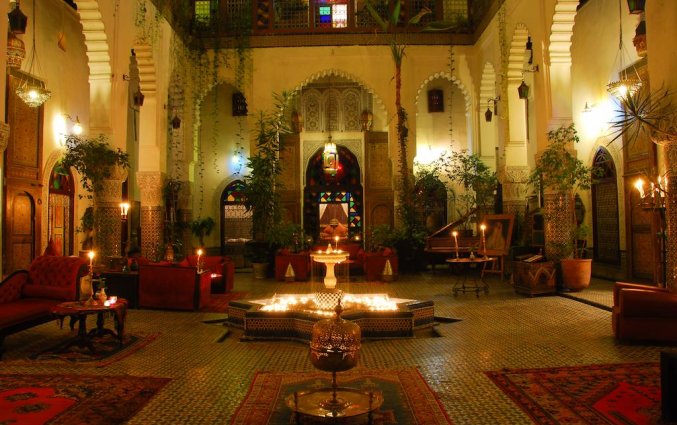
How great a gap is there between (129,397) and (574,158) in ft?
27.1

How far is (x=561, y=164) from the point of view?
31.1ft

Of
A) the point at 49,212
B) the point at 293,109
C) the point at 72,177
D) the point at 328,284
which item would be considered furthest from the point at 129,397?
the point at 293,109

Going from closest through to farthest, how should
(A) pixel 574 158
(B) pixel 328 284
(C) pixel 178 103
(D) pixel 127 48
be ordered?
(B) pixel 328 284
(A) pixel 574 158
(D) pixel 127 48
(C) pixel 178 103

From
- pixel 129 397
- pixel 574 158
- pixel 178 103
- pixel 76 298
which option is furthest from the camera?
pixel 178 103

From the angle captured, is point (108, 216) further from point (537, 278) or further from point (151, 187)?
point (537, 278)

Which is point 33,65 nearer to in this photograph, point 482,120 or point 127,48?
point 127,48

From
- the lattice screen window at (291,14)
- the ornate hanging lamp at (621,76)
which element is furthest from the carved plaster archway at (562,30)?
the lattice screen window at (291,14)

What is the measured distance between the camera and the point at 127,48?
34.8 feet

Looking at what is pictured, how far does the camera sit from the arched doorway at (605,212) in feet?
38.9

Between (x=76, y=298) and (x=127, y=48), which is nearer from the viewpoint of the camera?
(x=76, y=298)

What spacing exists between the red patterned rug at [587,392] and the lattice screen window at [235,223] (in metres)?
13.2

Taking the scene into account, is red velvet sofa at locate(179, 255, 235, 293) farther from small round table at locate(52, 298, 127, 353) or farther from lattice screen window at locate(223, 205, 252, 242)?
lattice screen window at locate(223, 205, 252, 242)

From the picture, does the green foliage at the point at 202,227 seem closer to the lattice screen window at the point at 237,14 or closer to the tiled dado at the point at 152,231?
the tiled dado at the point at 152,231

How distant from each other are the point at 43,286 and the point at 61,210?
6377 mm
